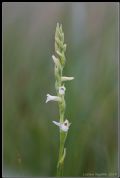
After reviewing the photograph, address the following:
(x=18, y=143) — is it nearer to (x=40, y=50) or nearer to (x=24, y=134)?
(x=24, y=134)

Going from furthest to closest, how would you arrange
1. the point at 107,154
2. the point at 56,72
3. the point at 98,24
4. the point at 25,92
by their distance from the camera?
the point at 98,24, the point at 25,92, the point at 107,154, the point at 56,72

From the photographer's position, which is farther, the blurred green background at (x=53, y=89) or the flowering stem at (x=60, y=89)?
the blurred green background at (x=53, y=89)

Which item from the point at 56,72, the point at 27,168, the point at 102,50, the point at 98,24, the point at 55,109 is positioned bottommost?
the point at 27,168

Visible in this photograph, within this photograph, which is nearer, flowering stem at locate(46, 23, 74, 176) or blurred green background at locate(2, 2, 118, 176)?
flowering stem at locate(46, 23, 74, 176)

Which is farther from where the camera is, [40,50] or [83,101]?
[40,50]

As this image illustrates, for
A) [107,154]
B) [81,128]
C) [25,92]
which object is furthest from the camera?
[25,92]

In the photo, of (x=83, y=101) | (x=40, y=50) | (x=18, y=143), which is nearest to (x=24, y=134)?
(x=18, y=143)

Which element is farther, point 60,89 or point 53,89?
point 53,89

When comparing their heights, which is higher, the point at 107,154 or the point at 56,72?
the point at 56,72
